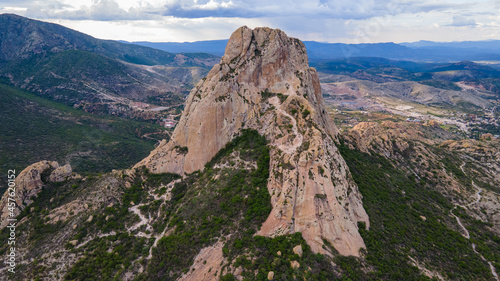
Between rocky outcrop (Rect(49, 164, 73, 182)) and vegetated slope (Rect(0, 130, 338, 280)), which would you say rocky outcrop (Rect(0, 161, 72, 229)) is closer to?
rocky outcrop (Rect(49, 164, 73, 182))

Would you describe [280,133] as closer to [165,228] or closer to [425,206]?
[165,228]

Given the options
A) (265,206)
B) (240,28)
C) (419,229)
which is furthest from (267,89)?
(419,229)

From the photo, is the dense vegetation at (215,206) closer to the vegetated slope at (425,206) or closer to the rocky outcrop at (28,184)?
the vegetated slope at (425,206)

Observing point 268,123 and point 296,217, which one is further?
point 268,123

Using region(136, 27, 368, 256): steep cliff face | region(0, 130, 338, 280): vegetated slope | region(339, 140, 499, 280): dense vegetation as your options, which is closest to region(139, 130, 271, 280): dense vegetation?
region(0, 130, 338, 280): vegetated slope

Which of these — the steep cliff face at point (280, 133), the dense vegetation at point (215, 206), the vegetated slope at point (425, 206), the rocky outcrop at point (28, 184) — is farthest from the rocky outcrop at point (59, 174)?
the vegetated slope at point (425, 206)

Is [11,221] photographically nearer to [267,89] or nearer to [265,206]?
[265,206]
